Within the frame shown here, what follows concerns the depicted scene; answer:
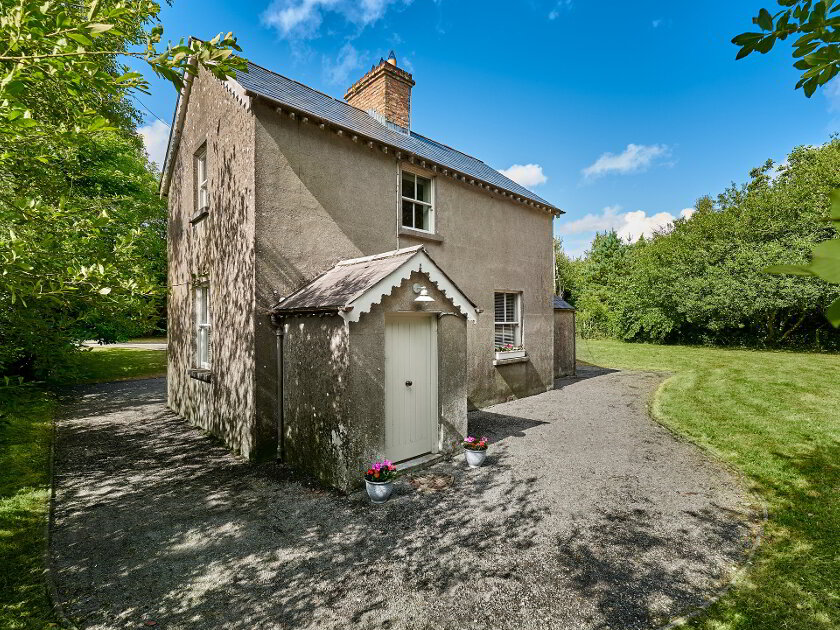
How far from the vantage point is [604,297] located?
36094 mm

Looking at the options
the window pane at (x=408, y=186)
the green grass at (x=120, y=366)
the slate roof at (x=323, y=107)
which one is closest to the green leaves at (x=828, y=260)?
the slate roof at (x=323, y=107)

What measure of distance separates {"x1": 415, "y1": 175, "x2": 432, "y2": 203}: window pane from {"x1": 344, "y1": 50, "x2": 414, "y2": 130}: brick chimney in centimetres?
268

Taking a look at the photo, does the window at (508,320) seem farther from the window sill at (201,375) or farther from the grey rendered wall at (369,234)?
the window sill at (201,375)

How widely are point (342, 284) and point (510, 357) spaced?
6.85m

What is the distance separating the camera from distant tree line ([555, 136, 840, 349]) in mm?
21516

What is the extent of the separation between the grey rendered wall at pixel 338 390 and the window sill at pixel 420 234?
279cm

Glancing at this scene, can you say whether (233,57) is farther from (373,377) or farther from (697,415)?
(697,415)

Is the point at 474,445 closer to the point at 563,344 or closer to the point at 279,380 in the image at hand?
the point at 279,380

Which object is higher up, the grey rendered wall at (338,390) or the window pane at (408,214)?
the window pane at (408,214)

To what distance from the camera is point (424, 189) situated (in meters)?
10.5

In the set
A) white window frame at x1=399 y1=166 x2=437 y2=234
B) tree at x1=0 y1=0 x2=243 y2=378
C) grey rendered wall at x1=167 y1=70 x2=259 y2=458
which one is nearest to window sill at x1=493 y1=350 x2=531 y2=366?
white window frame at x1=399 y1=166 x2=437 y2=234

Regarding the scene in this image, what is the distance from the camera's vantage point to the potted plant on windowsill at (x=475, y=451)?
7113 millimetres

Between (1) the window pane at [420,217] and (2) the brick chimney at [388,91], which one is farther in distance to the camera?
(2) the brick chimney at [388,91]

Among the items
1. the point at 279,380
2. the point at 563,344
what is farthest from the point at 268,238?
the point at 563,344
